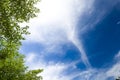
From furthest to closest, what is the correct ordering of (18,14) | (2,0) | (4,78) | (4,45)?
(4,78), (4,45), (18,14), (2,0)

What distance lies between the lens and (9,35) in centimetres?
2128

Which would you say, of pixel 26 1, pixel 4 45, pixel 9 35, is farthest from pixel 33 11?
pixel 4 45

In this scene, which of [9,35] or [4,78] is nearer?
[9,35]

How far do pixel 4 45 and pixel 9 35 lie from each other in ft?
14.6

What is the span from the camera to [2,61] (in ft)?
93.1

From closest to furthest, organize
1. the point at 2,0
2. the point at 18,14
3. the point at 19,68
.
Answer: the point at 2,0 < the point at 18,14 < the point at 19,68

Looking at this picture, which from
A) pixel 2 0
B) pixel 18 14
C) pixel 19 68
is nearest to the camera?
pixel 2 0

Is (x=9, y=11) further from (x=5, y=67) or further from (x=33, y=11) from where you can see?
(x=5, y=67)

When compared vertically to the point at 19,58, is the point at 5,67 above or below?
below

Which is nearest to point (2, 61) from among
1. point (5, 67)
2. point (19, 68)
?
point (5, 67)

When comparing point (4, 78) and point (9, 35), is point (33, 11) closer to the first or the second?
point (9, 35)

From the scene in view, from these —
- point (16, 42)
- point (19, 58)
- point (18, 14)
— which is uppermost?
point (19, 58)

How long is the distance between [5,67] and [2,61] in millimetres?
838

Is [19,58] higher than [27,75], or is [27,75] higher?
[19,58]
